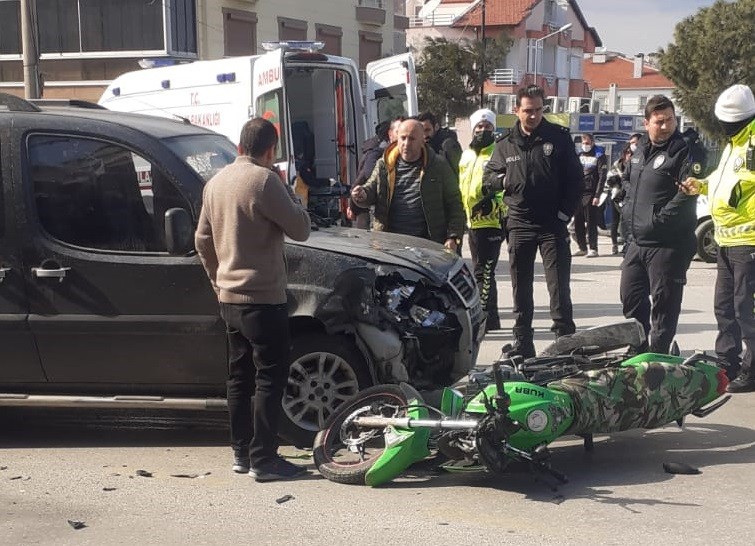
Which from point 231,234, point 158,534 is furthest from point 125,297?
point 158,534

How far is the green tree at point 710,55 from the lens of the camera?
122ft

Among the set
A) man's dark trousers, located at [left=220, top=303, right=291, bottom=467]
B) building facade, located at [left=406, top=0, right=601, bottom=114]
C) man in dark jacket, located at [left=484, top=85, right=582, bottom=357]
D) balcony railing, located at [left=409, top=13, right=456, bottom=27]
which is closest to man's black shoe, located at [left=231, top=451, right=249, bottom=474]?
man's dark trousers, located at [left=220, top=303, right=291, bottom=467]

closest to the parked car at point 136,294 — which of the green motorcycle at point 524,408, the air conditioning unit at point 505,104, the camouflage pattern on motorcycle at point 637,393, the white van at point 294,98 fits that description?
the green motorcycle at point 524,408

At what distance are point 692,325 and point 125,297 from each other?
6.12 m

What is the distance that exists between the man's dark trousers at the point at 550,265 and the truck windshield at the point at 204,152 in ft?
7.76

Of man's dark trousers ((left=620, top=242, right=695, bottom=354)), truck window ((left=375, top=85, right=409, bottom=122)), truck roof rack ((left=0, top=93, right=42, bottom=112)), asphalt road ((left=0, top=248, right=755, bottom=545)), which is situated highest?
truck window ((left=375, top=85, right=409, bottom=122))

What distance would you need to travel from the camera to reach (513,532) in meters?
4.70

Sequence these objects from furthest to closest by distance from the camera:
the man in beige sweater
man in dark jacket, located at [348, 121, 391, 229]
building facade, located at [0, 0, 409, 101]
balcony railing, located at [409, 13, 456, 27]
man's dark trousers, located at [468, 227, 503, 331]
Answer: balcony railing, located at [409, 13, 456, 27]
building facade, located at [0, 0, 409, 101]
man's dark trousers, located at [468, 227, 503, 331]
man in dark jacket, located at [348, 121, 391, 229]
the man in beige sweater

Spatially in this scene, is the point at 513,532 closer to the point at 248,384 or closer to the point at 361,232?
the point at 248,384

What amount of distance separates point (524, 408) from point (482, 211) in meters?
4.17

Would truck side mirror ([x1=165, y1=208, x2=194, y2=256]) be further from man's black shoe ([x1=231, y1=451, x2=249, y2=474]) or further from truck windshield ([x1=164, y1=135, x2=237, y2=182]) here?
man's black shoe ([x1=231, y1=451, x2=249, y2=474])

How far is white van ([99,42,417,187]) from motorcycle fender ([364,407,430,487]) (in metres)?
6.65

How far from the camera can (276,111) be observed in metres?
12.1

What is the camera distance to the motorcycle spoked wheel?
547 centimetres
